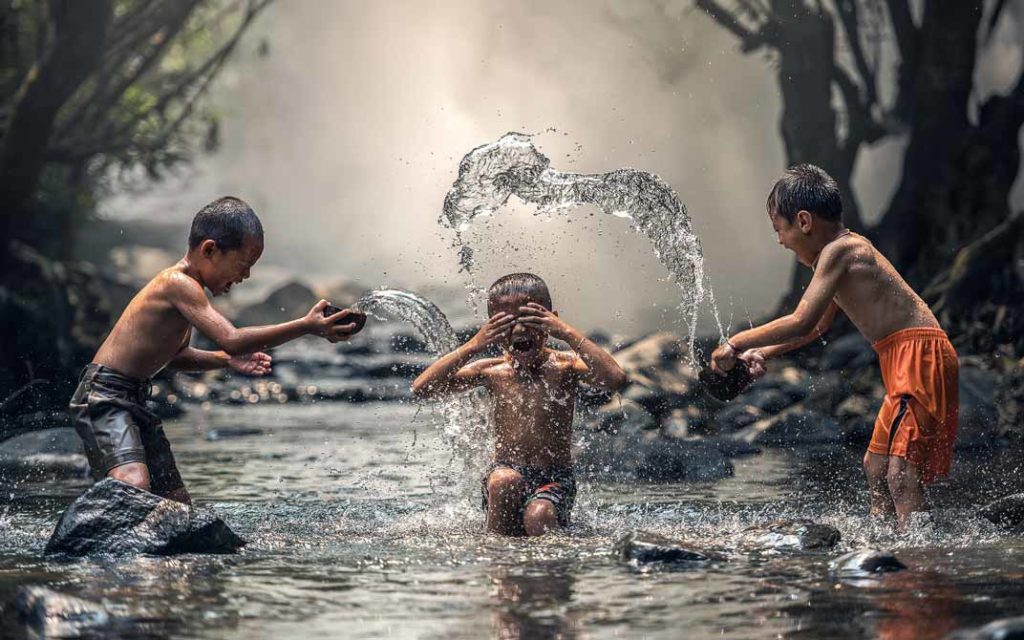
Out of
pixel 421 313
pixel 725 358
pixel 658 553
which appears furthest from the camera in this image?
pixel 421 313

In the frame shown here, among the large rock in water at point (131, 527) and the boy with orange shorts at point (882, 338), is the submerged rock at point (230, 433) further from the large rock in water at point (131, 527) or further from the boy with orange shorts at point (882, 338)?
the boy with orange shorts at point (882, 338)

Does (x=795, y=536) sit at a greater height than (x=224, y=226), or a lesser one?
lesser

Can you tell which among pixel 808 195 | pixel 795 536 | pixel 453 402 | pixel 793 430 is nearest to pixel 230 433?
pixel 793 430

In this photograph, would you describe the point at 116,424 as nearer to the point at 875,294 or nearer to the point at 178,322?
the point at 178,322

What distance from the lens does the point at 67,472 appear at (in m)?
8.55

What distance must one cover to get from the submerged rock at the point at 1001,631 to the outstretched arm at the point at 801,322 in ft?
6.49

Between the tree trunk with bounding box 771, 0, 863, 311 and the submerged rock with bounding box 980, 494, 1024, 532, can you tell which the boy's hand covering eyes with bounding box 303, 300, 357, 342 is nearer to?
the submerged rock with bounding box 980, 494, 1024, 532

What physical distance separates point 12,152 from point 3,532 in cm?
950

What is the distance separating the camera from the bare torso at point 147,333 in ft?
19.1

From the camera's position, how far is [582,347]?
585 cm

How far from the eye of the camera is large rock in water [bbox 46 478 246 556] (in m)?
5.21

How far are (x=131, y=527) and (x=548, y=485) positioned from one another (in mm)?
1751

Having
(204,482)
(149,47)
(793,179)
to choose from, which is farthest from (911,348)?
(149,47)

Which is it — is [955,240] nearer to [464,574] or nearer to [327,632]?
[464,574]
